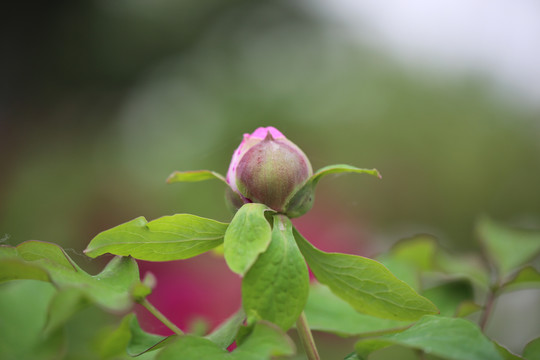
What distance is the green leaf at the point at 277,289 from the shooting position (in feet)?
0.82

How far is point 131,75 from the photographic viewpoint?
300 cm

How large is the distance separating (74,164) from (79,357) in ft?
5.84

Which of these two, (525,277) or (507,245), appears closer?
(525,277)

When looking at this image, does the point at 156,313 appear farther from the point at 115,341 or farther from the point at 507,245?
the point at 507,245

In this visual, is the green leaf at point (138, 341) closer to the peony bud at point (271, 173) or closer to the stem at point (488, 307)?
the peony bud at point (271, 173)

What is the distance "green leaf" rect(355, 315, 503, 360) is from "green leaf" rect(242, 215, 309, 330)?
0.15 ft

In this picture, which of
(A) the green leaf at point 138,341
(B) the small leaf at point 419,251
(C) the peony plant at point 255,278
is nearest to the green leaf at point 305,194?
(C) the peony plant at point 255,278

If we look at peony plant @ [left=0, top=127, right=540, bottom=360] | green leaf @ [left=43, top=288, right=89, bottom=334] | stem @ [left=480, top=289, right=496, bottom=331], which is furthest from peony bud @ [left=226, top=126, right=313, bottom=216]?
stem @ [left=480, top=289, right=496, bottom=331]

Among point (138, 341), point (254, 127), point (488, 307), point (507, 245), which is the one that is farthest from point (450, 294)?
point (254, 127)

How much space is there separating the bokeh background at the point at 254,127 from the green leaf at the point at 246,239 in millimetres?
627

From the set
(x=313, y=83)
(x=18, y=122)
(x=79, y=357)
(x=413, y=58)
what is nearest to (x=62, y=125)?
(x=18, y=122)

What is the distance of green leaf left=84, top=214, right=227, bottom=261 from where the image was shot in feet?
0.90

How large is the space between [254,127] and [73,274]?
1529 millimetres

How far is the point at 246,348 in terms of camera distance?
9.0 inches
